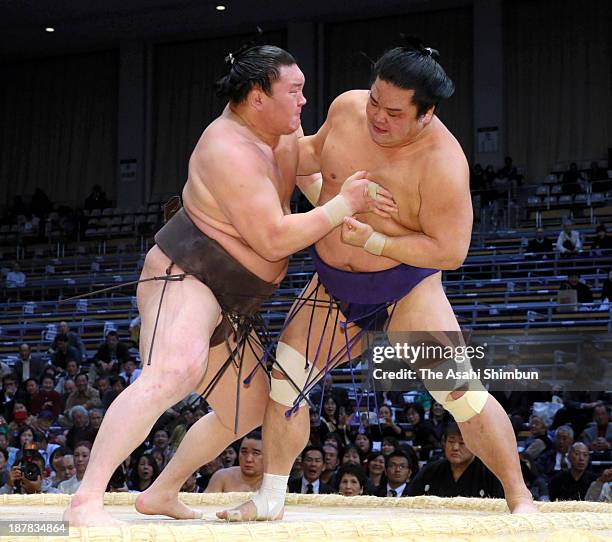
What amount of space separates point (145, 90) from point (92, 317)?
3.84 meters

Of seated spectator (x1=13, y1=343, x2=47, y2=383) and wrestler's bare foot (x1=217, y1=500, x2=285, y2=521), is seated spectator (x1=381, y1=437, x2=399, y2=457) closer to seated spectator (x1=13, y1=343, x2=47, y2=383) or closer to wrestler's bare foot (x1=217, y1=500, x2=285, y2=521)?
wrestler's bare foot (x1=217, y1=500, x2=285, y2=521)

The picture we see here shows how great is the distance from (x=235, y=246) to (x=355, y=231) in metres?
0.25

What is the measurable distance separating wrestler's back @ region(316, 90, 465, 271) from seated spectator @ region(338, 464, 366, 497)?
212 centimetres

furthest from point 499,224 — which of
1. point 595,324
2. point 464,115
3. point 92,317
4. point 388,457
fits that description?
point 388,457

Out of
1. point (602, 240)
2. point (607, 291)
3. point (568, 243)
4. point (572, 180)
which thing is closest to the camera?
point (607, 291)

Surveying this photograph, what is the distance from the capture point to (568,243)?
8.54 m

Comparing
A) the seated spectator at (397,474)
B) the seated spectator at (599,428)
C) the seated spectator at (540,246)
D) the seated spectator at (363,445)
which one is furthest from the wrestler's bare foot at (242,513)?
the seated spectator at (540,246)

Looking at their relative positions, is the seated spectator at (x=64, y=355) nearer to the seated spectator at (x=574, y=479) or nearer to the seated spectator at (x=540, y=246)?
the seated spectator at (x=540, y=246)

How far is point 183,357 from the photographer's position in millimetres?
1949

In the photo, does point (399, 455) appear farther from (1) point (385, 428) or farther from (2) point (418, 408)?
(2) point (418, 408)

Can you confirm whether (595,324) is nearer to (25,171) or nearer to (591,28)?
(591,28)

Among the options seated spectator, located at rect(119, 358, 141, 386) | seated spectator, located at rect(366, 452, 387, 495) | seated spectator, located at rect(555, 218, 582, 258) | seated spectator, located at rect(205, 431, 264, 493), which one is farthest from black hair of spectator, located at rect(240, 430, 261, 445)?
seated spectator, located at rect(555, 218, 582, 258)

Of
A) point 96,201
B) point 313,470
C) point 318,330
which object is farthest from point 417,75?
point 96,201

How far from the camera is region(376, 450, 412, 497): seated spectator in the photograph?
435cm
